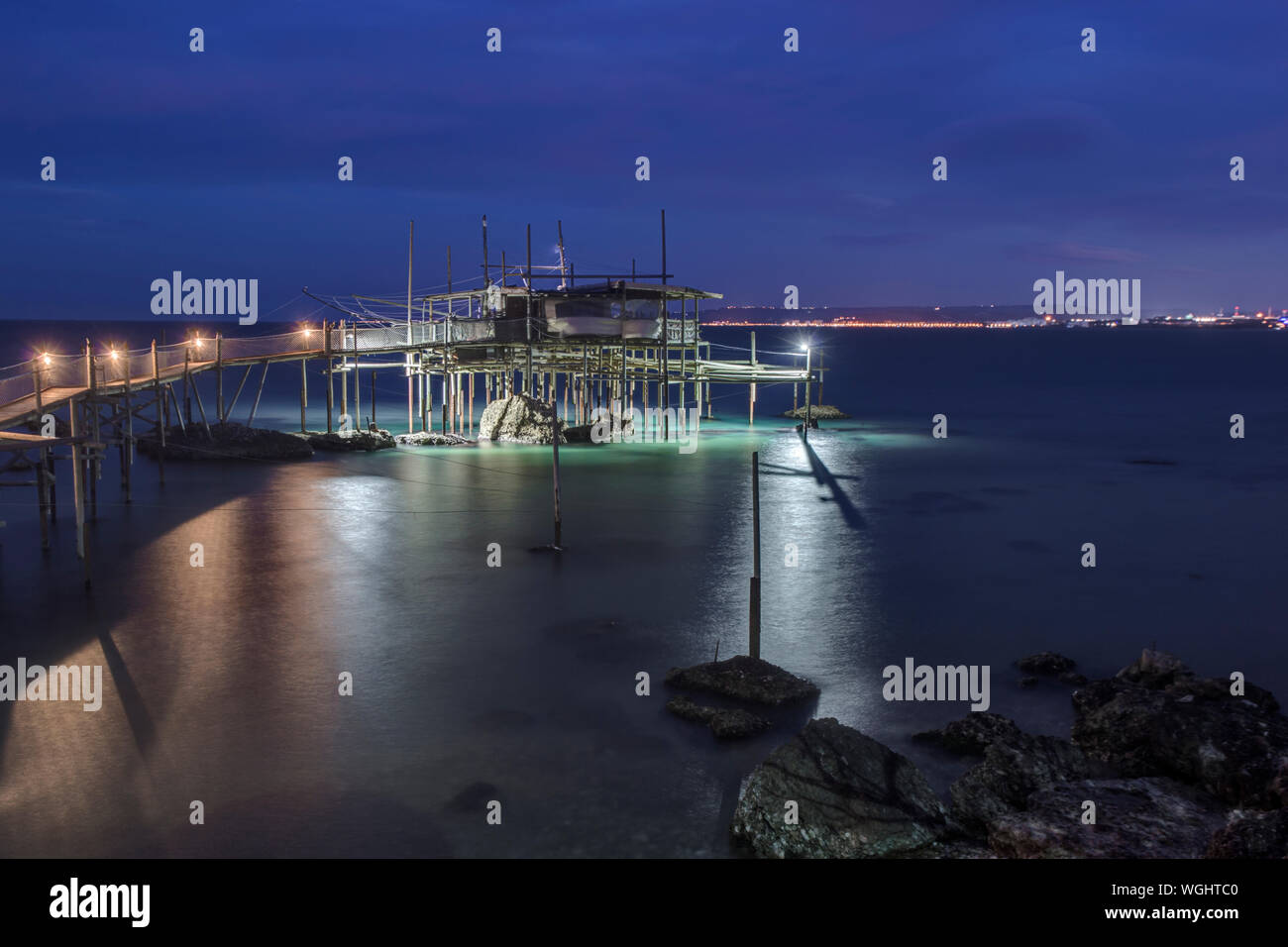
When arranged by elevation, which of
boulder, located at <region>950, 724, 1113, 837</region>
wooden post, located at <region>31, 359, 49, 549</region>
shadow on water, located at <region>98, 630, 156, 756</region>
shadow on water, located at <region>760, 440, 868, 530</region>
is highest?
wooden post, located at <region>31, 359, 49, 549</region>

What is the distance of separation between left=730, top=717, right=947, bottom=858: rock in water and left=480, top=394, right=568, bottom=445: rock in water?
3352 centimetres

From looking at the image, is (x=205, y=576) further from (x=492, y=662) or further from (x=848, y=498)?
(x=848, y=498)

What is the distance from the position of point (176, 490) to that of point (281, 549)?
9.87 meters

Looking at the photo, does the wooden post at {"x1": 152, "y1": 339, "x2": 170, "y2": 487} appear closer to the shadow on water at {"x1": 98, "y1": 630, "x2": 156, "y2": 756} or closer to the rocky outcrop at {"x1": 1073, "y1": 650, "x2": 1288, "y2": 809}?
the shadow on water at {"x1": 98, "y1": 630, "x2": 156, "y2": 756}

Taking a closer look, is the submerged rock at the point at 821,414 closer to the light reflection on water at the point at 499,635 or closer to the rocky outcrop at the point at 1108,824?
the light reflection on water at the point at 499,635

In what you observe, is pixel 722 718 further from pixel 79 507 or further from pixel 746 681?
pixel 79 507

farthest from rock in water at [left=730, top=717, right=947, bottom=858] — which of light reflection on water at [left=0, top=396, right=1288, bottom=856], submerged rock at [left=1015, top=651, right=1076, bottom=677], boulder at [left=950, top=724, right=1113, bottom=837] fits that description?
submerged rock at [left=1015, top=651, right=1076, bottom=677]

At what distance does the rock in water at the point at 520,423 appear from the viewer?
142 ft

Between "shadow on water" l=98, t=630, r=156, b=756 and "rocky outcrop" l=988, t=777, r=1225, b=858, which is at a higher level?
"shadow on water" l=98, t=630, r=156, b=756

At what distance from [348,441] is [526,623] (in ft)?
84.5

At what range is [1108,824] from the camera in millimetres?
9367

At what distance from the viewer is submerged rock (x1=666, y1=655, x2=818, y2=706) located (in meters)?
13.5

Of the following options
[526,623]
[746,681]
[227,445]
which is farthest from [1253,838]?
[227,445]

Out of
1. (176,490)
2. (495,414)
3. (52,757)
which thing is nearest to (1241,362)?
(495,414)
